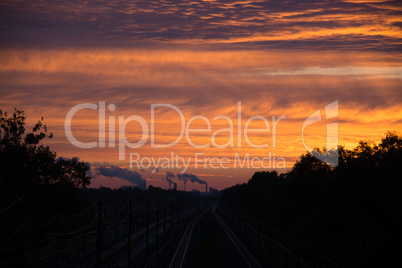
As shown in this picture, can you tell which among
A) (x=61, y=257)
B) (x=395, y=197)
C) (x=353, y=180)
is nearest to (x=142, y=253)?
(x=61, y=257)

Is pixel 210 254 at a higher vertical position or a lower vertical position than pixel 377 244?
lower

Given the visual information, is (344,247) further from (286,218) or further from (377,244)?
(286,218)

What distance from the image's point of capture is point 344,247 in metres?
42.0

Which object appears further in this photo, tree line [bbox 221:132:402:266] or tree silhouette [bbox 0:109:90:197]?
tree silhouette [bbox 0:109:90:197]

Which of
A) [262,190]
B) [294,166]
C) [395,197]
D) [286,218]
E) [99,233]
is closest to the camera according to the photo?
[99,233]

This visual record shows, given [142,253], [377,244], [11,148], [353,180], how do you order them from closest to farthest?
1. [377,244]
2. [353,180]
3. [142,253]
4. [11,148]

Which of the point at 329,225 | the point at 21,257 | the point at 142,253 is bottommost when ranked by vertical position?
the point at 142,253

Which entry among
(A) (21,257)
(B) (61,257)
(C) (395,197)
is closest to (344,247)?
(C) (395,197)

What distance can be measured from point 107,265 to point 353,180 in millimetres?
27008

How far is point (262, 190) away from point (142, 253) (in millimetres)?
75071

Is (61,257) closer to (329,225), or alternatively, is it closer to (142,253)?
(142,253)

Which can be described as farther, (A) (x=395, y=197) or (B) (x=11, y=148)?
(B) (x=11, y=148)

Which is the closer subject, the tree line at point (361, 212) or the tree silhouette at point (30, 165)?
the tree line at point (361, 212)

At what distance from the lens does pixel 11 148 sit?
63.0 m
